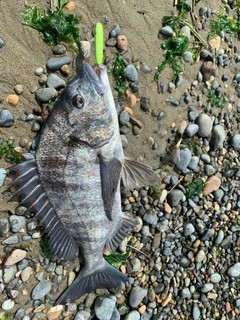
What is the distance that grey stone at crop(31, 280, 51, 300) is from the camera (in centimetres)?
370

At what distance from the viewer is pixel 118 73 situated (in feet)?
12.6

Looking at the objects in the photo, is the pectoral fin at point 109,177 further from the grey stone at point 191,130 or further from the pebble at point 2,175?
the grey stone at point 191,130

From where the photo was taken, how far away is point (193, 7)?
14.0 ft

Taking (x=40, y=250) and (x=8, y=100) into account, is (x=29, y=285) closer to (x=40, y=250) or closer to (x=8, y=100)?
(x=40, y=250)

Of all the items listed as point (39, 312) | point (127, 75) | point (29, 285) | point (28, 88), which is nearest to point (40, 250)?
point (29, 285)

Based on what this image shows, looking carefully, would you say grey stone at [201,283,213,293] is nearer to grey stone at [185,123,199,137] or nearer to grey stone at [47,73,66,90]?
grey stone at [185,123,199,137]

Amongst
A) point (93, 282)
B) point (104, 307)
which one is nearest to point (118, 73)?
point (93, 282)

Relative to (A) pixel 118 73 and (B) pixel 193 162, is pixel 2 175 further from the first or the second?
(B) pixel 193 162

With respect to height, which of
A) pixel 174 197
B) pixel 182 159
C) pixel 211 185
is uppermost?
pixel 182 159

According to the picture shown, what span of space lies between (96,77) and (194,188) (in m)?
2.08

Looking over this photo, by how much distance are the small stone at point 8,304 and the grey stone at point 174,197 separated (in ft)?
7.07

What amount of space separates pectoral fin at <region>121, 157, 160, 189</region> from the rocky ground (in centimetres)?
33

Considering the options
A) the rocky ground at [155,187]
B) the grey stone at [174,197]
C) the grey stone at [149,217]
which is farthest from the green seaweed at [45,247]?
the grey stone at [174,197]

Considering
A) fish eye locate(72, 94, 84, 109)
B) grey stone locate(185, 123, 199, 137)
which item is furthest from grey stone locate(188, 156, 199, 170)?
fish eye locate(72, 94, 84, 109)
